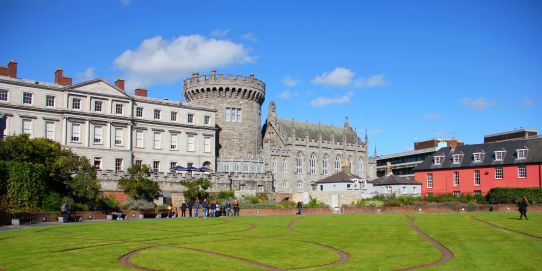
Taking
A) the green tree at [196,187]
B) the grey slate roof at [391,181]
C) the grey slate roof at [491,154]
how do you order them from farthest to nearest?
the grey slate roof at [391,181], the grey slate roof at [491,154], the green tree at [196,187]

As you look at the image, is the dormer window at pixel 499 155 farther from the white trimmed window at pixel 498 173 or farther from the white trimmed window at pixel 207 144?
the white trimmed window at pixel 207 144

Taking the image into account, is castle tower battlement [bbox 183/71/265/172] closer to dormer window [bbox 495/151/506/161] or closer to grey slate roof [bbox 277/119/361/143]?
grey slate roof [bbox 277/119/361/143]

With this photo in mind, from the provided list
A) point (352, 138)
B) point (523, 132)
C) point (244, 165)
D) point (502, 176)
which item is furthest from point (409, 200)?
point (523, 132)

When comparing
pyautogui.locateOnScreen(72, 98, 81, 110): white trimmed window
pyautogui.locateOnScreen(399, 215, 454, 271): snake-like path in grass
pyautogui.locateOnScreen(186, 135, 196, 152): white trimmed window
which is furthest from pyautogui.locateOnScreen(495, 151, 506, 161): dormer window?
pyautogui.locateOnScreen(72, 98, 81, 110): white trimmed window

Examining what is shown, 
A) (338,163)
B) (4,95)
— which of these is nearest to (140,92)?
(4,95)

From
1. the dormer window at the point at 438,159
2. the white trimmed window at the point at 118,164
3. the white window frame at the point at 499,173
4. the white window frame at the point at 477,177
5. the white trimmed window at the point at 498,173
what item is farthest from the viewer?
the dormer window at the point at 438,159

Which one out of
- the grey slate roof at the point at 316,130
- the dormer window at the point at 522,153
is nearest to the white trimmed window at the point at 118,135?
the grey slate roof at the point at 316,130

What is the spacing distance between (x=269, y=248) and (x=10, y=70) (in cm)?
5271

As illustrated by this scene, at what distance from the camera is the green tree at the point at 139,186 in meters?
57.6

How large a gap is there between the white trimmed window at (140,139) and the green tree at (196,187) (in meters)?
10.8

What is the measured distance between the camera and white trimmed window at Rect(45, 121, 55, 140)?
6519 centimetres

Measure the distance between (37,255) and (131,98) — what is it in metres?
52.7

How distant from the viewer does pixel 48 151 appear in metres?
50.1

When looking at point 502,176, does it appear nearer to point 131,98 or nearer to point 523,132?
point 523,132
